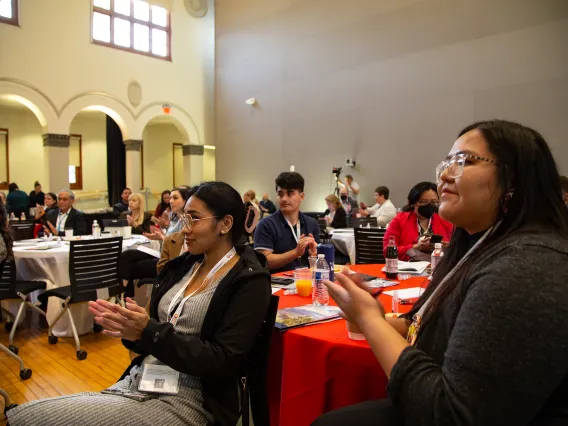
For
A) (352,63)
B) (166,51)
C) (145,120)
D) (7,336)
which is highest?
(166,51)

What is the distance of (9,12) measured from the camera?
34.5 ft

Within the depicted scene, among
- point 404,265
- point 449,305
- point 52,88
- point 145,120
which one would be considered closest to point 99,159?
point 145,120

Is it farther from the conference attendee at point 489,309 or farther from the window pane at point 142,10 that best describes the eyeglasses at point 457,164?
Result: the window pane at point 142,10

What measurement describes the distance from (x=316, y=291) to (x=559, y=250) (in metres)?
1.37

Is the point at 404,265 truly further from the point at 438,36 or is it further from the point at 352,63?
the point at 352,63

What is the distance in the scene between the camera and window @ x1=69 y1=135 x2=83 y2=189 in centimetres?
1519

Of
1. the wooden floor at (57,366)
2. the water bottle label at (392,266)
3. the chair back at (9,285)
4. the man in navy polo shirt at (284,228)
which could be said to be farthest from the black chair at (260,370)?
the chair back at (9,285)

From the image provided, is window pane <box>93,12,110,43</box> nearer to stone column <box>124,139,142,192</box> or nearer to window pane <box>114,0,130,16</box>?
window pane <box>114,0,130,16</box>

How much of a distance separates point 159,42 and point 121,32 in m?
1.14

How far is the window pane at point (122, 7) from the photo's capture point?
12.5 metres

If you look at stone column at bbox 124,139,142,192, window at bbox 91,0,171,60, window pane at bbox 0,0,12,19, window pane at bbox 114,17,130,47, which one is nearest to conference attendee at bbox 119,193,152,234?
stone column at bbox 124,139,142,192

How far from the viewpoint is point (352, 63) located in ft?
36.1

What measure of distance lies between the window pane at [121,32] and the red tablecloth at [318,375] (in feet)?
42.4

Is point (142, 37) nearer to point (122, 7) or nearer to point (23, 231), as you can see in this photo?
point (122, 7)
